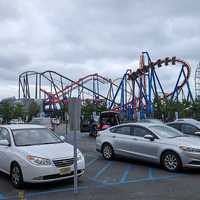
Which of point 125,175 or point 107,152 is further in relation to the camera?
point 107,152

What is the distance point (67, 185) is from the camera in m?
9.33

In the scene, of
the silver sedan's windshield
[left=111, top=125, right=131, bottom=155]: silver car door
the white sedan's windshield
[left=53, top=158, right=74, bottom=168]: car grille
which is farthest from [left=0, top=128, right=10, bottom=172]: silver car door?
the silver sedan's windshield

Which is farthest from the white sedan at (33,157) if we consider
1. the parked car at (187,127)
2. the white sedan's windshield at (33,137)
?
the parked car at (187,127)

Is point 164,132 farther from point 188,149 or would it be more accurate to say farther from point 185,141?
point 188,149

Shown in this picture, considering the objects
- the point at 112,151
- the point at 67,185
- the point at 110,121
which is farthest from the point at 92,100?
the point at 67,185

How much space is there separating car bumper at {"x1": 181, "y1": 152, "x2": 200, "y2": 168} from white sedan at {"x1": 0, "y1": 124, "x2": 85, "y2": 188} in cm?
330

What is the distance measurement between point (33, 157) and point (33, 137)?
1440 mm

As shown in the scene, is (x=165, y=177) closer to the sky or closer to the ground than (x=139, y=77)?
closer to the ground

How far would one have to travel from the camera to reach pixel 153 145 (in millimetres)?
12062

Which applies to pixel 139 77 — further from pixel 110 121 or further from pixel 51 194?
pixel 51 194

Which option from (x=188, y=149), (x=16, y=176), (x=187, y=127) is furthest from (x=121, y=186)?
(x=187, y=127)

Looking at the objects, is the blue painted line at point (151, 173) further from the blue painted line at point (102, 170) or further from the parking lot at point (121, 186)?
the blue painted line at point (102, 170)

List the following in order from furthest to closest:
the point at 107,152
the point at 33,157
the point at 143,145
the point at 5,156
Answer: the point at 107,152, the point at 143,145, the point at 5,156, the point at 33,157

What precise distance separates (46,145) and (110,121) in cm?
1987
